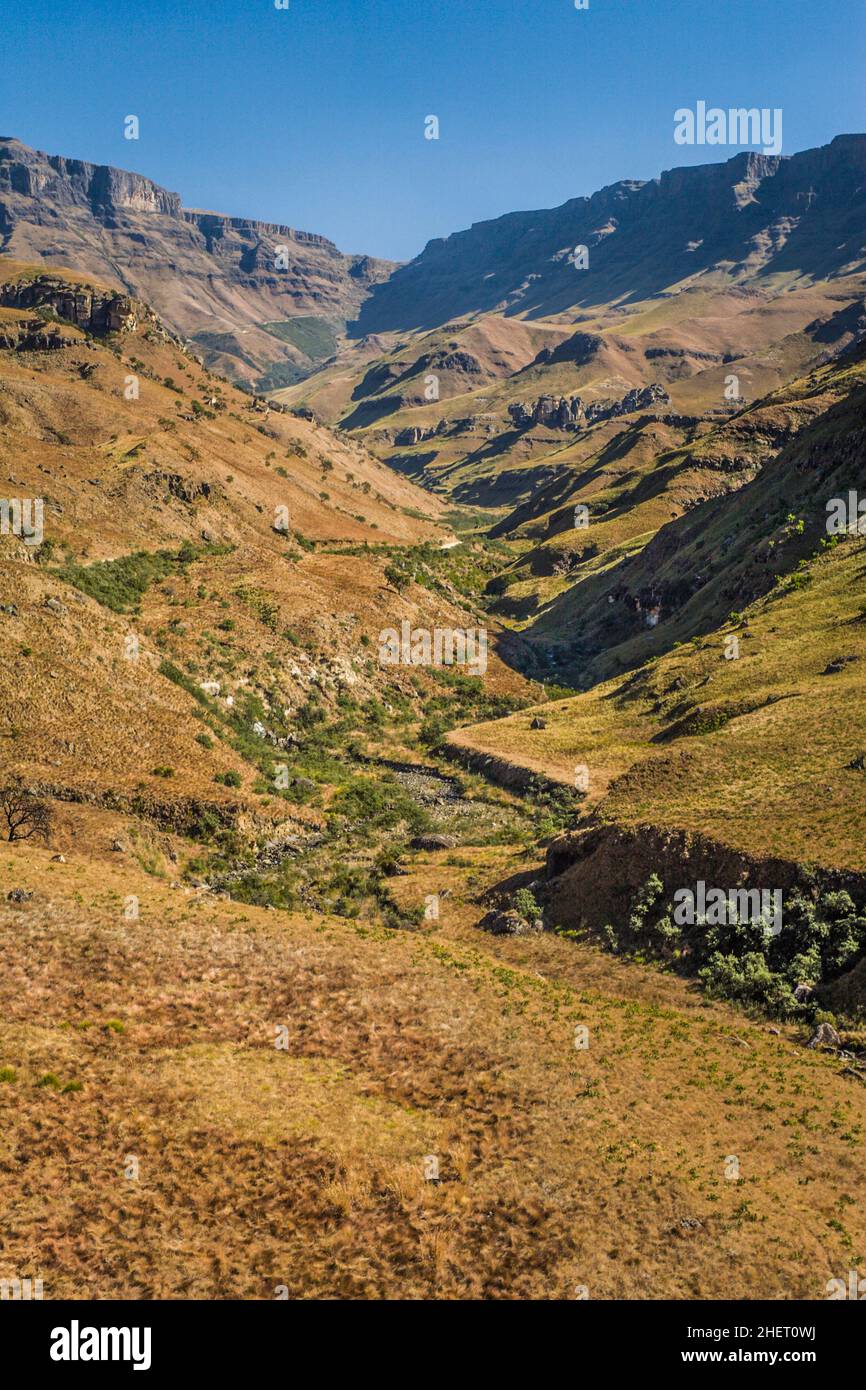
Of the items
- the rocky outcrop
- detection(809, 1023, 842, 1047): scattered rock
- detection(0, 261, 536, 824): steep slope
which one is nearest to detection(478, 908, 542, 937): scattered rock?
detection(809, 1023, 842, 1047): scattered rock

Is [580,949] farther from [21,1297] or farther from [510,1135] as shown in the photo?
[21,1297]

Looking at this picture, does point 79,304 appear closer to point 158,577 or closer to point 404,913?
point 158,577

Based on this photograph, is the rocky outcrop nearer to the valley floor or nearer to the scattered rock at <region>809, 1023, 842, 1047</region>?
the valley floor

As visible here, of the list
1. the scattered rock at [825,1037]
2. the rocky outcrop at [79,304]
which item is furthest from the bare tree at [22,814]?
the rocky outcrop at [79,304]

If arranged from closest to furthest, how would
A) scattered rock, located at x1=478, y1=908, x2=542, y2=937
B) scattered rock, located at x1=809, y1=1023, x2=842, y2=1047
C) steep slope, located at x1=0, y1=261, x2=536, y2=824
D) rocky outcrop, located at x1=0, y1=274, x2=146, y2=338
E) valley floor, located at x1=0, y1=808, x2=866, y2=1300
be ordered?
valley floor, located at x1=0, y1=808, x2=866, y2=1300, scattered rock, located at x1=809, y1=1023, x2=842, y2=1047, scattered rock, located at x1=478, y1=908, x2=542, y2=937, steep slope, located at x1=0, y1=261, x2=536, y2=824, rocky outcrop, located at x1=0, y1=274, x2=146, y2=338

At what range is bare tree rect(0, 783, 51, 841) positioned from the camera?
42.8 metres

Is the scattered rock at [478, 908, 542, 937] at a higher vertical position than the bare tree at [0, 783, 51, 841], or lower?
lower

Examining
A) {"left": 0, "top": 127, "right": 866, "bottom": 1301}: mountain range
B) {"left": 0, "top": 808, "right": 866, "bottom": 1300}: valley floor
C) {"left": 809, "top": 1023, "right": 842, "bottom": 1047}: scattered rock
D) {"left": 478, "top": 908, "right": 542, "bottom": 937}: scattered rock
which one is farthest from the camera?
{"left": 478, "top": 908, "right": 542, "bottom": 937}: scattered rock

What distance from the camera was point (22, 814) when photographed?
4419 centimetres

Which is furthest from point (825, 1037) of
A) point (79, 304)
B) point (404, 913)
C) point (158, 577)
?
point (79, 304)

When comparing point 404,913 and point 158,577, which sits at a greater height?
point 158,577

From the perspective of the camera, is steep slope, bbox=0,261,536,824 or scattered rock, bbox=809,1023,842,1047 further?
steep slope, bbox=0,261,536,824
